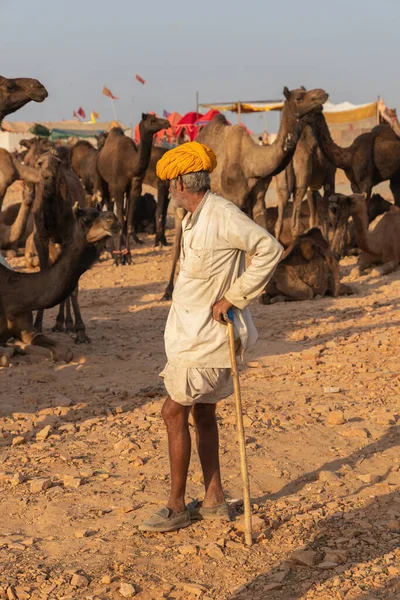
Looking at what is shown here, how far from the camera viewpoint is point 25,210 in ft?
55.4

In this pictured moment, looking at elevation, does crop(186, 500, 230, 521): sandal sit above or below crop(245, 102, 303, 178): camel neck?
below

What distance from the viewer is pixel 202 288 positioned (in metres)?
4.73

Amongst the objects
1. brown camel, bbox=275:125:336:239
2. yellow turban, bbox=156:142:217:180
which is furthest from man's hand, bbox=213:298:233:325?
brown camel, bbox=275:125:336:239

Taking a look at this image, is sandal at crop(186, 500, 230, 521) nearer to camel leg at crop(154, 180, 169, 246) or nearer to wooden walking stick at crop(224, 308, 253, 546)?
wooden walking stick at crop(224, 308, 253, 546)

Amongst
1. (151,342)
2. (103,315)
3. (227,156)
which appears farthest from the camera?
(227,156)

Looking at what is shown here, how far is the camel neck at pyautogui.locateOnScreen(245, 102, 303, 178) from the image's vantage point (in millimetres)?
12633

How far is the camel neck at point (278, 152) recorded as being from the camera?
12.6 meters

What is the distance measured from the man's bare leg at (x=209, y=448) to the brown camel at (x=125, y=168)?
10933 millimetres

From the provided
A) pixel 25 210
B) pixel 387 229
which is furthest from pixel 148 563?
pixel 25 210

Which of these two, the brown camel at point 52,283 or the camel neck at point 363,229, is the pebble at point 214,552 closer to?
the brown camel at point 52,283

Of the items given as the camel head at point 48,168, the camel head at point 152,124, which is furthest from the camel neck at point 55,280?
the camel head at point 152,124

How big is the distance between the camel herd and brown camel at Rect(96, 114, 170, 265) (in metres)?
0.02

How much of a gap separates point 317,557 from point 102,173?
45.4ft

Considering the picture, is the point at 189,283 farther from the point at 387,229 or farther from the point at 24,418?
the point at 387,229
